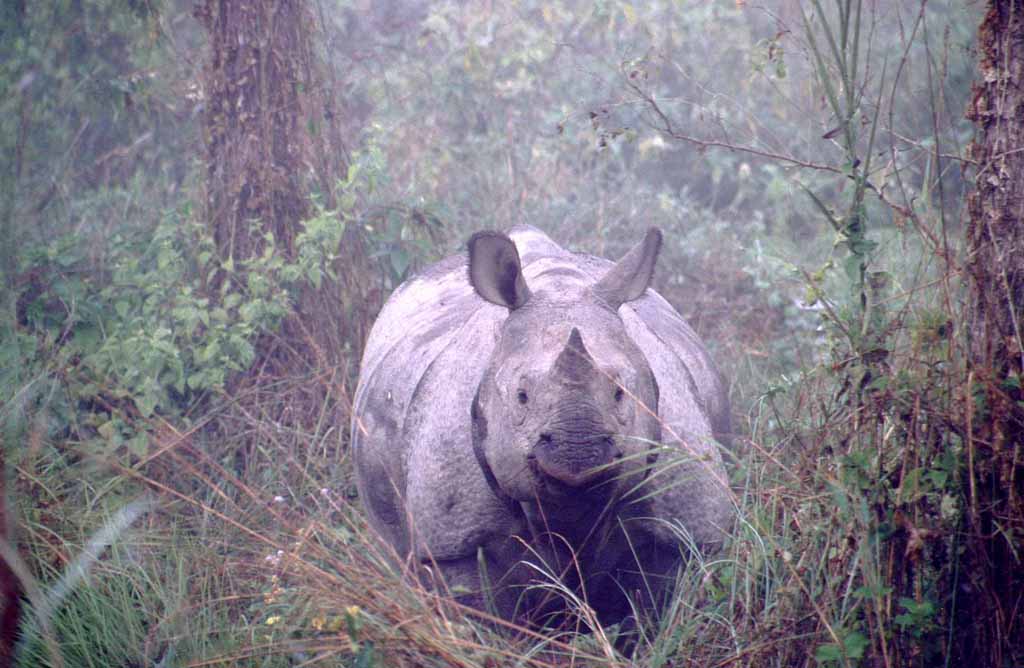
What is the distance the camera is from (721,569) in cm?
357

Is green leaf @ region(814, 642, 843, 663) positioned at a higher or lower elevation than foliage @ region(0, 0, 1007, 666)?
lower

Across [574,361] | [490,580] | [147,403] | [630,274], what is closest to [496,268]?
[630,274]

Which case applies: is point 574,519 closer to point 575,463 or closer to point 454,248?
point 575,463

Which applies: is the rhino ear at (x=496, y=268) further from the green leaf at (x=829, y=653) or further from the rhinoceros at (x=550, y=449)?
the green leaf at (x=829, y=653)

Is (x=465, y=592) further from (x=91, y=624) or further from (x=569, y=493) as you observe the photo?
(x=91, y=624)

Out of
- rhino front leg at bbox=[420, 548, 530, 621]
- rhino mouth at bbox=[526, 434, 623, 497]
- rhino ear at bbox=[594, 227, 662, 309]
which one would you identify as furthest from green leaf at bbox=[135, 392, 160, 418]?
rhino mouth at bbox=[526, 434, 623, 497]

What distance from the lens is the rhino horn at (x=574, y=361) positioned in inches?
121

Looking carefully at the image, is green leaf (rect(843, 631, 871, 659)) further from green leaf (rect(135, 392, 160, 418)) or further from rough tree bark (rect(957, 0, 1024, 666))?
green leaf (rect(135, 392, 160, 418))

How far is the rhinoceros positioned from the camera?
123 inches

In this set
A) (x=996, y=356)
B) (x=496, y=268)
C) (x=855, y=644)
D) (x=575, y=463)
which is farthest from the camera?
(x=496, y=268)

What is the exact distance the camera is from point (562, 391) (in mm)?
3061

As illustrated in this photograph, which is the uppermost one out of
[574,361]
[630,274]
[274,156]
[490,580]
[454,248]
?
[274,156]

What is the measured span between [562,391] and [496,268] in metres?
0.67

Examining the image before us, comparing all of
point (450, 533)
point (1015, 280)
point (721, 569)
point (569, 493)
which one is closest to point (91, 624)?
point (450, 533)
